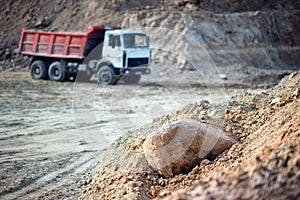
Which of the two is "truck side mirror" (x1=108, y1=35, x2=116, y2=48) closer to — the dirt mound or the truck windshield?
the truck windshield

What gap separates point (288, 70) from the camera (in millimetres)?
22438

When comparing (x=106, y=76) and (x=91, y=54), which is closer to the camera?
(x=106, y=76)

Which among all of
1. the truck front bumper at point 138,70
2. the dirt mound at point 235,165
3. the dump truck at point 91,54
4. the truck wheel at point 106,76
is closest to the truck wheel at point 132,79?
the dump truck at point 91,54

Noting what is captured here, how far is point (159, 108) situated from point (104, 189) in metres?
8.83

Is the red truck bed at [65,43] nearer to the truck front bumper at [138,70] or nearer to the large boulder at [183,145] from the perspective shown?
the truck front bumper at [138,70]

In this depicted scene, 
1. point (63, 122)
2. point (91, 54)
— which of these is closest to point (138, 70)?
point (91, 54)

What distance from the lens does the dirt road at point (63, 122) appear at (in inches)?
297

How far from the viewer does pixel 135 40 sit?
65.1 ft

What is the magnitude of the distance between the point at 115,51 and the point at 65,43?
2330mm

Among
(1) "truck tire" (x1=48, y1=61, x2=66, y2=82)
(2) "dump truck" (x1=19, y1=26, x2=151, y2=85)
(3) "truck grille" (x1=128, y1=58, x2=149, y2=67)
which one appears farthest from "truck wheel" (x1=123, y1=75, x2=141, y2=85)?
(1) "truck tire" (x1=48, y1=61, x2=66, y2=82)

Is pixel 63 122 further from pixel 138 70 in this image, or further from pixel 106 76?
pixel 138 70

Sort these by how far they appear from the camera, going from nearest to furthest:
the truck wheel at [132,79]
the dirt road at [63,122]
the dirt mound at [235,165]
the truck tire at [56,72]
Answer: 1. the dirt mound at [235,165]
2. the dirt road at [63,122]
3. the truck wheel at [132,79]
4. the truck tire at [56,72]

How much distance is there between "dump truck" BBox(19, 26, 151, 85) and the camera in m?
19.3

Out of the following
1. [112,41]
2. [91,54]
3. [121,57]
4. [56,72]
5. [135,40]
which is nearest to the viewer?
[121,57]
